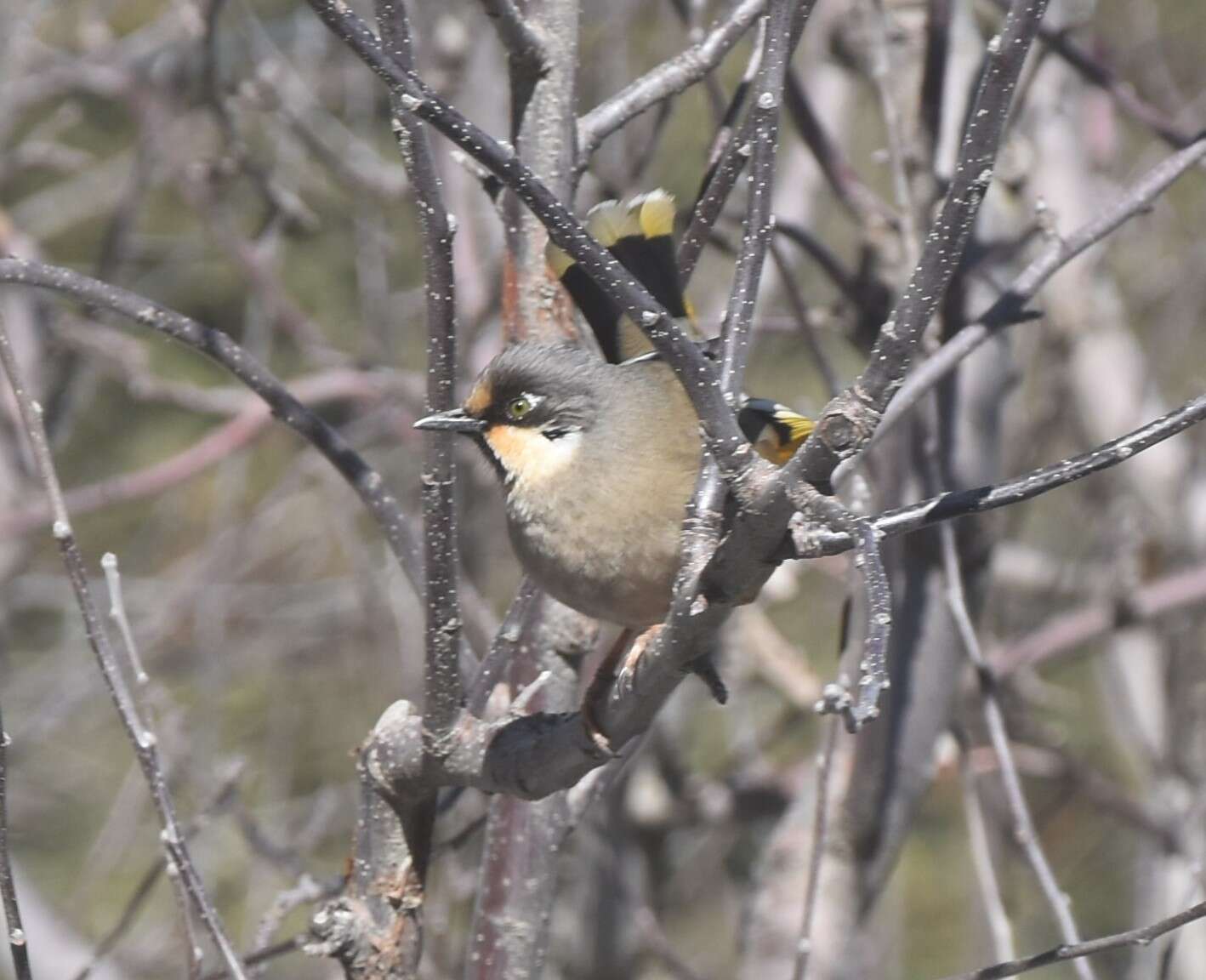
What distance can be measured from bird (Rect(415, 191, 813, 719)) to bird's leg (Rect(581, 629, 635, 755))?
0.04 feet

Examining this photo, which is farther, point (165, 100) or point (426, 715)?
point (165, 100)

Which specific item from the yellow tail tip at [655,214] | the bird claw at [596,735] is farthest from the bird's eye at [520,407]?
the bird claw at [596,735]

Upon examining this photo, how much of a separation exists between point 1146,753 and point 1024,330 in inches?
63.7

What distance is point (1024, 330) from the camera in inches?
212

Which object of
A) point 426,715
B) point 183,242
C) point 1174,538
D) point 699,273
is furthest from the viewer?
point 183,242

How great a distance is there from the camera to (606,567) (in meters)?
2.31

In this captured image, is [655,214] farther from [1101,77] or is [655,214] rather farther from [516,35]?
[1101,77]

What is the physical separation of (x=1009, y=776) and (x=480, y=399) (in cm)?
117

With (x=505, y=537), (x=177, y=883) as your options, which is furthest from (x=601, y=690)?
(x=505, y=537)

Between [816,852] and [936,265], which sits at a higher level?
[936,265]

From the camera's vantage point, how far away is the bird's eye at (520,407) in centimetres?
265

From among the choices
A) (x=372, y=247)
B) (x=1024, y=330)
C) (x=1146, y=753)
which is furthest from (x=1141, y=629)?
(x=372, y=247)

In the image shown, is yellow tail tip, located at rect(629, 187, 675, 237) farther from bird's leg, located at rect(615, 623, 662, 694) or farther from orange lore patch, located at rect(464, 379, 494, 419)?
bird's leg, located at rect(615, 623, 662, 694)

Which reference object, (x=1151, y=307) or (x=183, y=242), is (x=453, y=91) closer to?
(x=183, y=242)
